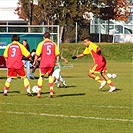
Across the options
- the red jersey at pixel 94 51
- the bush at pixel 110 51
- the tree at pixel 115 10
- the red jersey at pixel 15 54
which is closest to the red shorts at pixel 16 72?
the red jersey at pixel 15 54

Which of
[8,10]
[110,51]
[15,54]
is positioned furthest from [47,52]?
[8,10]

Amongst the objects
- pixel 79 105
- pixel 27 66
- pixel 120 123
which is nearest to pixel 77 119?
pixel 120 123

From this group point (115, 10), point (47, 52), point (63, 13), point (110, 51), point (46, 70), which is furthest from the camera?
point (115, 10)

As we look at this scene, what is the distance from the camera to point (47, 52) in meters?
21.0

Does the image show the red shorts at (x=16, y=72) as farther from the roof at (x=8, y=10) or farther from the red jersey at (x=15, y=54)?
→ the roof at (x=8, y=10)

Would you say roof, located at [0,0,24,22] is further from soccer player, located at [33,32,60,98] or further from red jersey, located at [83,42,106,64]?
soccer player, located at [33,32,60,98]

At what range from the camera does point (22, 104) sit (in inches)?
736

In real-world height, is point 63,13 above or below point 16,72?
below

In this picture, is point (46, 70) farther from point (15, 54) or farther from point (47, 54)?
point (15, 54)

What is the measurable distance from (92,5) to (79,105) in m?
57.2

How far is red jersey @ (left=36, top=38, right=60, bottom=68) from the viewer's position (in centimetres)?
2098

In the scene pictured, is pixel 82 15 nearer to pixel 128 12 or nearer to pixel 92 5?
pixel 92 5

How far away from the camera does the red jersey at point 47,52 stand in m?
21.0

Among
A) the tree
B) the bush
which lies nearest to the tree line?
the tree
